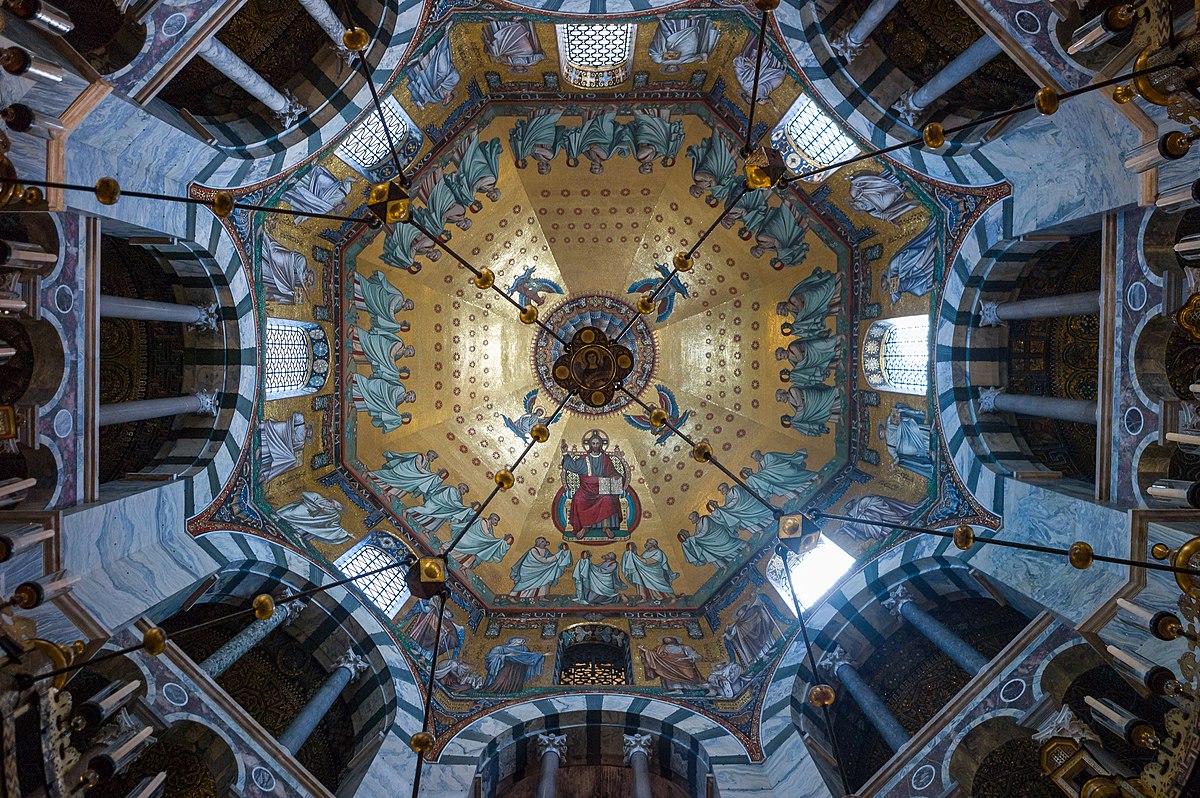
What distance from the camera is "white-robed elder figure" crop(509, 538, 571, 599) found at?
16.5 m

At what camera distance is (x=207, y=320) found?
475 inches

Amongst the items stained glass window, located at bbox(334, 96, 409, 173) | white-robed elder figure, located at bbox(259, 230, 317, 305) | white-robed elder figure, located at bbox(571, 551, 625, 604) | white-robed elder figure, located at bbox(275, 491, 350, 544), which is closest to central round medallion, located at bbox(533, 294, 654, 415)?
white-robed elder figure, located at bbox(571, 551, 625, 604)

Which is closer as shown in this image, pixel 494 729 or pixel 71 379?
pixel 71 379

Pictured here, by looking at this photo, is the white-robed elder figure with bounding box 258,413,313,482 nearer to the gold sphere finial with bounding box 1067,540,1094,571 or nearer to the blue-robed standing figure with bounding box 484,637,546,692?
the blue-robed standing figure with bounding box 484,637,546,692

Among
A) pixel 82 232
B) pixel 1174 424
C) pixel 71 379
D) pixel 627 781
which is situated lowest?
pixel 627 781

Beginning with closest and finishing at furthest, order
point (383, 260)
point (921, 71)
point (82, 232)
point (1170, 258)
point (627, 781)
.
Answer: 1. point (1170, 258)
2. point (82, 232)
3. point (921, 71)
4. point (627, 781)
5. point (383, 260)

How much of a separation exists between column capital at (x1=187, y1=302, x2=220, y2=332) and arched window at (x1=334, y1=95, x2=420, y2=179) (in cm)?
355

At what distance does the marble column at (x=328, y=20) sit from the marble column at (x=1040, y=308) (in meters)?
11.0

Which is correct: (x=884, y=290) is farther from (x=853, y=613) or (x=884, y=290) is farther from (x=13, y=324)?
(x=13, y=324)

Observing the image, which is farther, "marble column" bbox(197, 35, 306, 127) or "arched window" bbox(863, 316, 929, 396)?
"arched window" bbox(863, 316, 929, 396)

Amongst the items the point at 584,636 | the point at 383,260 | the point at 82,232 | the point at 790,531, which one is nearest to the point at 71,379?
the point at 82,232

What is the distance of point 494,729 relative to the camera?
13055 millimetres

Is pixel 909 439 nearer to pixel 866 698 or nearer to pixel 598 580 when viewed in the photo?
pixel 866 698

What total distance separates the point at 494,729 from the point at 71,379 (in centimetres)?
886
